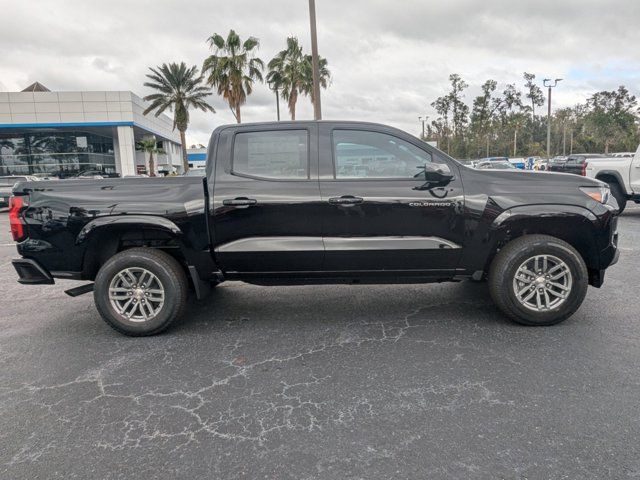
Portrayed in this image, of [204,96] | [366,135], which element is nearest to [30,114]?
[204,96]

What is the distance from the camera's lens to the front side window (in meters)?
4.25

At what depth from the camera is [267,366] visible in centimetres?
364

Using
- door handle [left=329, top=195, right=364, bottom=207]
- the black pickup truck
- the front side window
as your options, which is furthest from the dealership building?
door handle [left=329, top=195, right=364, bottom=207]

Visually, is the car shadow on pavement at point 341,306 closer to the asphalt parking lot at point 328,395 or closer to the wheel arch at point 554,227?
the asphalt parking lot at point 328,395

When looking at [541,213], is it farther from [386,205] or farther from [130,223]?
[130,223]

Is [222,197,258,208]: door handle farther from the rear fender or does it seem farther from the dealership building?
the dealership building

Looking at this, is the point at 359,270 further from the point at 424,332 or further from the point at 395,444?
the point at 395,444

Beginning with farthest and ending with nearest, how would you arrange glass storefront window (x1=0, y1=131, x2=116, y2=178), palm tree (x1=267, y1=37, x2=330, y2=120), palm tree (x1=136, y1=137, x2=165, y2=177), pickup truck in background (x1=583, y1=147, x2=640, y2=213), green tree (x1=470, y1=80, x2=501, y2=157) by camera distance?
green tree (x1=470, y1=80, x2=501, y2=157)
palm tree (x1=136, y1=137, x2=165, y2=177)
glass storefront window (x1=0, y1=131, x2=116, y2=178)
palm tree (x1=267, y1=37, x2=330, y2=120)
pickup truck in background (x1=583, y1=147, x2=640, y2=213)

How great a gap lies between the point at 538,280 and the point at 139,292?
3.59 m

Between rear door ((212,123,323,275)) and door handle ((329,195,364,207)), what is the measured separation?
0.14m

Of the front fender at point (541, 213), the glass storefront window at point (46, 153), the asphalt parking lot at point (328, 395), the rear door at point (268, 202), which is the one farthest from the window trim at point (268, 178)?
the glass storefront window at point (46, 153)

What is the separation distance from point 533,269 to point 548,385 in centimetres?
131

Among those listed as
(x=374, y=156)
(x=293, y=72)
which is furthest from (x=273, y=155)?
(x=293, y=72)

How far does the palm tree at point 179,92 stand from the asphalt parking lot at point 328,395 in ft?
113
